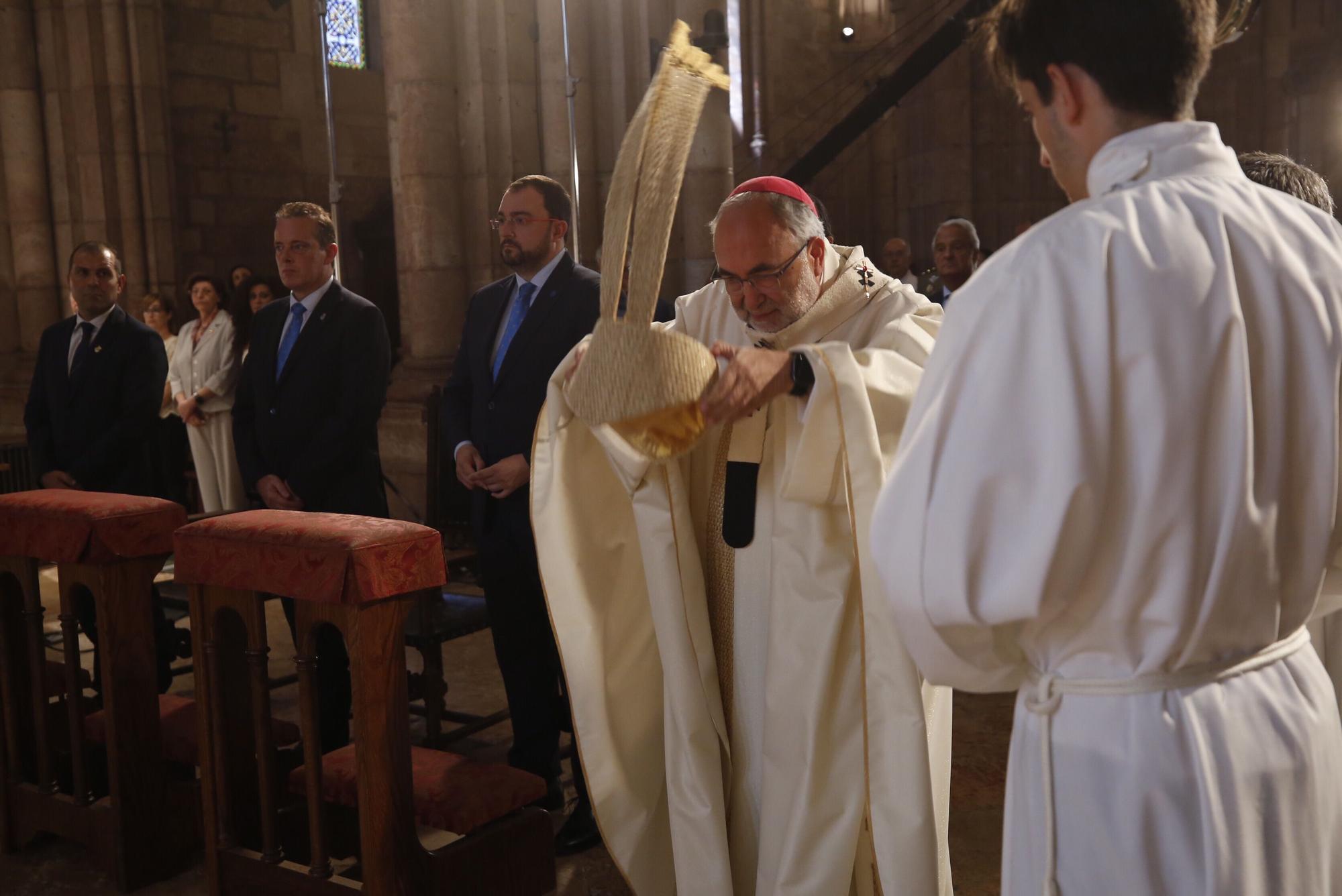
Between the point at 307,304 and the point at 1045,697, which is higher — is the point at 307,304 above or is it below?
above

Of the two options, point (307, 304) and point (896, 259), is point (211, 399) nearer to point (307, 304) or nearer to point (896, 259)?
point (307, 304)

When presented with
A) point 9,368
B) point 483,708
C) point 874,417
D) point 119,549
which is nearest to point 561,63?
point 483,708

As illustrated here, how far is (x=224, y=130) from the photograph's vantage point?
1064 centimetres

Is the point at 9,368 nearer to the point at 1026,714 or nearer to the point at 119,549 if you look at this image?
the point at 119,549

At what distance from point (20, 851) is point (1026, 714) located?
124 inches

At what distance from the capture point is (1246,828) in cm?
138

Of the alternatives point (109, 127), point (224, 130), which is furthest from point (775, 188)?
point (224, 130)

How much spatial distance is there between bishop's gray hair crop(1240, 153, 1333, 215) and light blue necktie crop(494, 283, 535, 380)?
2.05 metres

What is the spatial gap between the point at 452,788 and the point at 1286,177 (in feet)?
7.29

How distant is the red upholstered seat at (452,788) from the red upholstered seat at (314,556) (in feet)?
1.34

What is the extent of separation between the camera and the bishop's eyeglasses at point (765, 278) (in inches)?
97.7

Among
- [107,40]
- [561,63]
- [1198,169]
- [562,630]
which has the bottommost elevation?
[562,630]

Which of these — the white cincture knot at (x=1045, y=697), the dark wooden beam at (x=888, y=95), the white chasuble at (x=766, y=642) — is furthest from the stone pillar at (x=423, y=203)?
the dark wooden beam at (x=888, y=95)

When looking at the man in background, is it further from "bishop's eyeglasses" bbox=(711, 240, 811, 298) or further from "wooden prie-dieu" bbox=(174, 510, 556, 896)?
"wooden prie-dieu" bbox=(174, 510, 556, 896)
